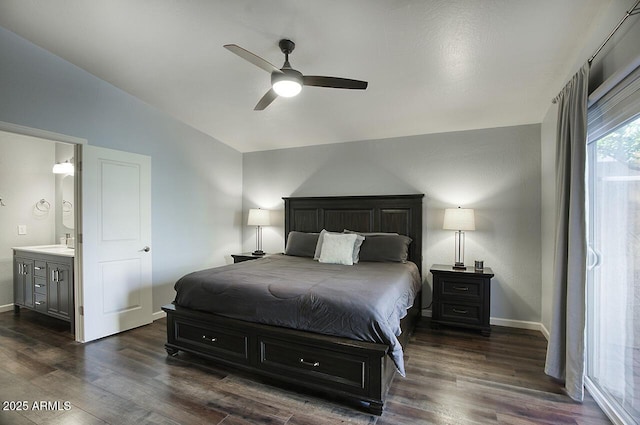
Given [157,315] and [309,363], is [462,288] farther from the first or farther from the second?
[157,315]

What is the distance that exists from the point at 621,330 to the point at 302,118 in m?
3.56

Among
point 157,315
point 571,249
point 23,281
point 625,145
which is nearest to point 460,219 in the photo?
point 571,249

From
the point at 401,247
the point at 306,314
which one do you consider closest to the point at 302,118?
the point at 401,247

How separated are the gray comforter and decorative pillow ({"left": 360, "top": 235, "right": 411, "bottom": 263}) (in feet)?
1.49

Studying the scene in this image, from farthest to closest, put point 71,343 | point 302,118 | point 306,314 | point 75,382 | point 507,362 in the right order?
point 302,118 → point 71,343 → point 507,362 → point 75,382 → point 306,314

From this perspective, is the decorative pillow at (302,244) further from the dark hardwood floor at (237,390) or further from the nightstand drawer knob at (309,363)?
the nightstand drawer knob at (309,363)

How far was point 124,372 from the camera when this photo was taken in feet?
8.35

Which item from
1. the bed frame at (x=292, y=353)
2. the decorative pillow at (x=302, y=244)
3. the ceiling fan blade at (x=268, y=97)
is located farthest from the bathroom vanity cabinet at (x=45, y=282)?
the ceiling fan blade at (x=268, y=97)

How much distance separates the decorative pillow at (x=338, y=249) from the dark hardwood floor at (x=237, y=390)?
1.15 metres

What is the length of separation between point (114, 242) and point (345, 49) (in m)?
3.22

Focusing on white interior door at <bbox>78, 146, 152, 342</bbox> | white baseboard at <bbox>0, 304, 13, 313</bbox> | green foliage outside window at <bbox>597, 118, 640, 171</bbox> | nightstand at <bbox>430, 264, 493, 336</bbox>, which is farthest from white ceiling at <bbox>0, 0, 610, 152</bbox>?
white baseboard at <bbox>0, 304, 13, 313</bbox>

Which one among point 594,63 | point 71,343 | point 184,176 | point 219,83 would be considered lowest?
point 71,343

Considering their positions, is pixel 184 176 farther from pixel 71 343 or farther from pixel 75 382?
pixel 75 382

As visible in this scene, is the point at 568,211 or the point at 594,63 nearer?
the point at 594,63
